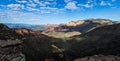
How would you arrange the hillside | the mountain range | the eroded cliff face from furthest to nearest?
the hillside → the mountain range → the eroded cliff face

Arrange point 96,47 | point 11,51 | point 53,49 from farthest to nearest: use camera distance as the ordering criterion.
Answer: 1. point 96,47
2. point 53,49
3. point 11,51

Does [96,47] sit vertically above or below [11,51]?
below

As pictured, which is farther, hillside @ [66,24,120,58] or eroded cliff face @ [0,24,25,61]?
hillside @ [66,24,120,58]

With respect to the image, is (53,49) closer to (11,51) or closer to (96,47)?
(96,47)

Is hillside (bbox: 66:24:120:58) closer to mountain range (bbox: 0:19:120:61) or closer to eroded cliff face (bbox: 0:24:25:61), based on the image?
mountain range (bbox: 0:19:120:61)

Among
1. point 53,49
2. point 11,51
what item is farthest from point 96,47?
point 11,51

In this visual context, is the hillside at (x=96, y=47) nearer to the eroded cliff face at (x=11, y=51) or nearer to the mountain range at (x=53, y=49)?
the mountain range at (x=53, y=49)

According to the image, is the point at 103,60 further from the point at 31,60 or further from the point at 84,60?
the point at 31,60

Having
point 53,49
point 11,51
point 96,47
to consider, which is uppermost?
point 11,51

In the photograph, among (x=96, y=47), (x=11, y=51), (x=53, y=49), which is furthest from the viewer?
(x=96, y=47)

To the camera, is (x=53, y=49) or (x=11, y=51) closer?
(x=11, y=51)

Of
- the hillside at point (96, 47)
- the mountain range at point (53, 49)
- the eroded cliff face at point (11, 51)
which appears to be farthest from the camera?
the hillside at point (96, 47)

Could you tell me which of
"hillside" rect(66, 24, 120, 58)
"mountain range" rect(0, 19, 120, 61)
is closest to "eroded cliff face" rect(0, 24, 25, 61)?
"mountain range" rect(0, 19, 120, 61)

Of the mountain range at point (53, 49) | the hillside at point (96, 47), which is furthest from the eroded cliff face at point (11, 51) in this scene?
the hillside at point (96, 47)
